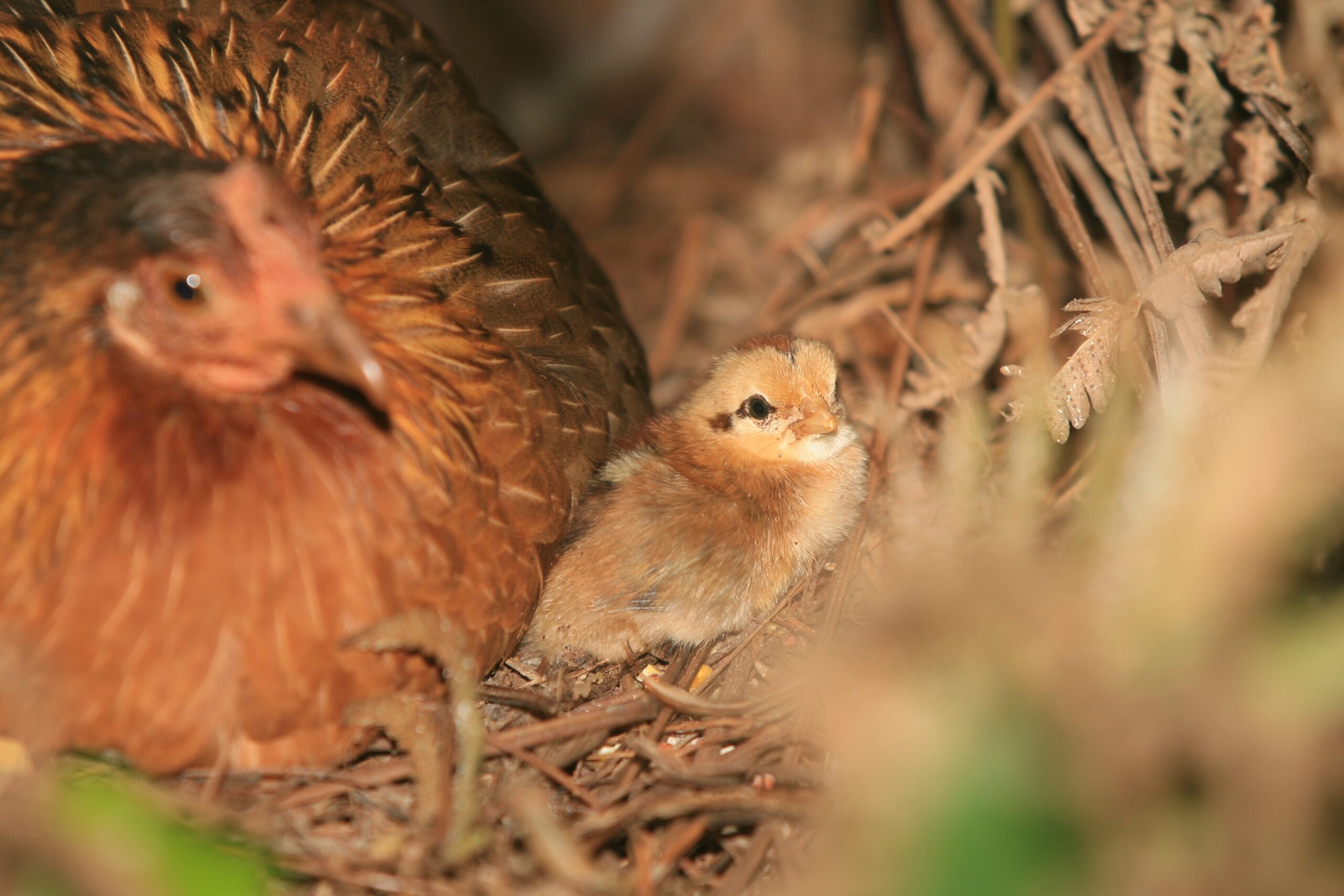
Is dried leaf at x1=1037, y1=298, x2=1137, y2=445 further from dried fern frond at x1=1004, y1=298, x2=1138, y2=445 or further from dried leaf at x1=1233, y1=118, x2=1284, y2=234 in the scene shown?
dried leaf at x1=1233, y1=118, x2=1284, y2=234

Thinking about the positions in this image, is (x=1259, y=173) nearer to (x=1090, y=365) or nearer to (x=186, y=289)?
(x=1090, y=365)

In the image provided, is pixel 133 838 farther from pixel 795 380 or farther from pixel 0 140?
pixel 795 380

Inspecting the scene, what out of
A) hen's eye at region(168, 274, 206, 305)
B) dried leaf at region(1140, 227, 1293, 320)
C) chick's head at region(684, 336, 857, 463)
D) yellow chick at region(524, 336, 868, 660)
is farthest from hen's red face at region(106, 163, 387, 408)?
dried leaf at region(1140, 227, 1293, 320)

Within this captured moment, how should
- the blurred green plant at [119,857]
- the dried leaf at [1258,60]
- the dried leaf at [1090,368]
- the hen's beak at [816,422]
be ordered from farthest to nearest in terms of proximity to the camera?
the hen's beak at [816,422] < the dried leaf at [1258,60] < the dried leaf at [1090,368] < the blurred green plant at [119,857]

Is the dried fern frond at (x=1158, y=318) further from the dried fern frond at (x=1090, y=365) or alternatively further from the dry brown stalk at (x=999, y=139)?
the dry brown stalk at (x=999, y=139)

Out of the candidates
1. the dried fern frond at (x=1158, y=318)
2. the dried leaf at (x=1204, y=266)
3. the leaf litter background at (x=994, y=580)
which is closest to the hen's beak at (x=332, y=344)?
the leaf litter background at (x=994, y=580)

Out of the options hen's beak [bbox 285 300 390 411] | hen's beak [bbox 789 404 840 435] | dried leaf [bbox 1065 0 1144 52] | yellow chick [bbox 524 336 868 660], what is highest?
dried leaf [bbox 1065 0 1144 52]

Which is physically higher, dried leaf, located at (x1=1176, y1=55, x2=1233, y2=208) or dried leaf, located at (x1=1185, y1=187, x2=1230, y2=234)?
dried leaf, located at (x1=1176, y1=55, x2=1233, y2=208)
